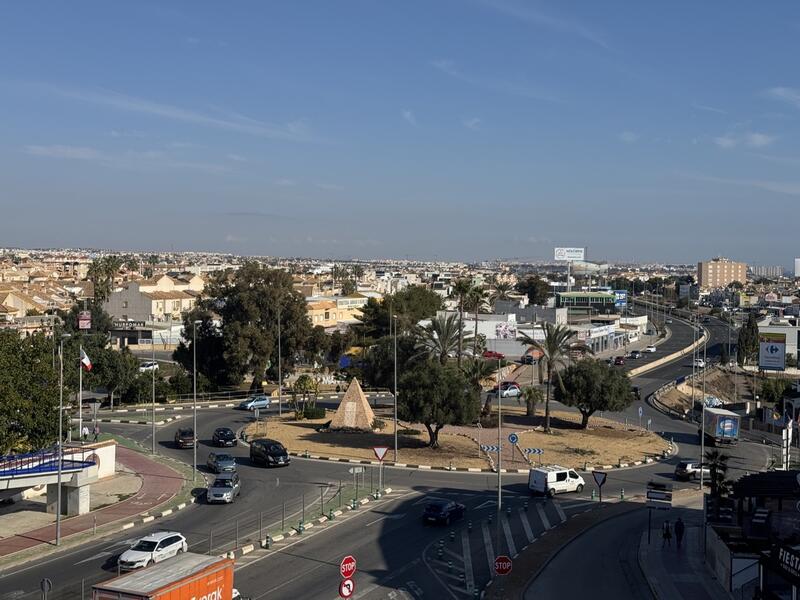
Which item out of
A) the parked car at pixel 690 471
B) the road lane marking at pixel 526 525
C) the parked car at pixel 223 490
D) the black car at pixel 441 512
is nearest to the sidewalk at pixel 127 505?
the parked car at pixel 223 490

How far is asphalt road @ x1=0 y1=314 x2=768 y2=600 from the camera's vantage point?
2452cm

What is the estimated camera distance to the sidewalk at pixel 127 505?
96.3ft

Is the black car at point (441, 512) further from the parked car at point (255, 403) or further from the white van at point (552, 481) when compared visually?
the parked car at point (255, 403)

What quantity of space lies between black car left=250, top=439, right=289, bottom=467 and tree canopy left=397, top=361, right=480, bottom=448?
23.6 feet

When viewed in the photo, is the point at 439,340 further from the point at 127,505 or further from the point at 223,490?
the point at 127,505

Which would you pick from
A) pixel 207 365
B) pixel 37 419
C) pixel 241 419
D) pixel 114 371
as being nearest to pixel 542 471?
pixel 37 419

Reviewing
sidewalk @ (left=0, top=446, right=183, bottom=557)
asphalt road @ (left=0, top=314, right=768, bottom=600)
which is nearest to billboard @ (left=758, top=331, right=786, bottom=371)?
asphalt road @ (left=0, top=314, right=768, bottom=600)

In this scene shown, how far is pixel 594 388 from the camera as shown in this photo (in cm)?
5503

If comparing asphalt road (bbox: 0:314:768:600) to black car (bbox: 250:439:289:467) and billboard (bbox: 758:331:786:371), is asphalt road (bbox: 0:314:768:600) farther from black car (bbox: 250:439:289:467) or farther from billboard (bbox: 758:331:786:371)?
billboard (bbox: 758:331:786:371)

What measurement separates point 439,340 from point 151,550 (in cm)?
3911

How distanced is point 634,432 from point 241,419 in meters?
26.9

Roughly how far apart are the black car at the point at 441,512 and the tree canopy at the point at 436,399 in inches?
530

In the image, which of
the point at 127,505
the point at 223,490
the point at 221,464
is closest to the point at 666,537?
the point at 223,490

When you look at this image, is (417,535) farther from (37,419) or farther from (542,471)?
(37,419)
